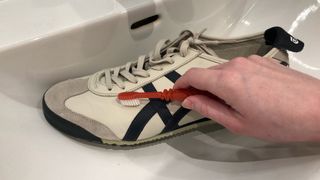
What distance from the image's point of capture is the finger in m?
0.48

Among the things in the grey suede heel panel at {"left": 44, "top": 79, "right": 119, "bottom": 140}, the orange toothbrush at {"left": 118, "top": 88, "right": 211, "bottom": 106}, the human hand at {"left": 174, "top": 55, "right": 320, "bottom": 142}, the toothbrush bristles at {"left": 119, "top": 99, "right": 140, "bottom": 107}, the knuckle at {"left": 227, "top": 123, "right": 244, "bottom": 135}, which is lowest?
the grey suede heel panel at {"left": 44, "top": 79, "right": 119, "bottom": 140}

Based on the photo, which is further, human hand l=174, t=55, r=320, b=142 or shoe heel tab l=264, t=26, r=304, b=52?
shoe heel tab l=264, t=26, r=304, b=52

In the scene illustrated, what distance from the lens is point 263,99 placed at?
45cm

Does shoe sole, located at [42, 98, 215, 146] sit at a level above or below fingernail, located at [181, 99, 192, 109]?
below

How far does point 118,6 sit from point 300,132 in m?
0.31

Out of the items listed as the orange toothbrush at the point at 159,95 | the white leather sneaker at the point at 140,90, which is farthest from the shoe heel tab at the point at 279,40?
the orange toothbrush at the point at 159,95

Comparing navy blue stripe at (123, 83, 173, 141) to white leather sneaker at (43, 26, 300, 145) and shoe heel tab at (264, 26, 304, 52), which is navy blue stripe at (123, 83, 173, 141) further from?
shoe heel tab at (264, 26, 304, 52)

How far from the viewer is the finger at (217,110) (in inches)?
18.8

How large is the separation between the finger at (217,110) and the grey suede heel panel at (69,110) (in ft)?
0.38

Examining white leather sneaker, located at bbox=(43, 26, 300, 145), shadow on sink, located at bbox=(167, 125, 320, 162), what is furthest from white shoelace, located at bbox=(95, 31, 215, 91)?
shadow on sink, located at bbox=(167, 125, 320, 162)

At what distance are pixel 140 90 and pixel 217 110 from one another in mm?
128

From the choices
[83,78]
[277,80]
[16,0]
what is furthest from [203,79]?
[16,0]

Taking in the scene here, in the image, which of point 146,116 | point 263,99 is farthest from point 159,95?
point 263,99

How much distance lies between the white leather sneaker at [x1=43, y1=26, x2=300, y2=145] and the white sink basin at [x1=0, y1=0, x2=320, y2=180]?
0.03 meters
